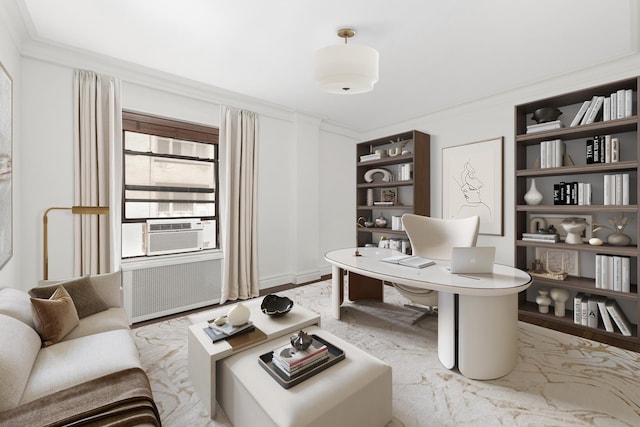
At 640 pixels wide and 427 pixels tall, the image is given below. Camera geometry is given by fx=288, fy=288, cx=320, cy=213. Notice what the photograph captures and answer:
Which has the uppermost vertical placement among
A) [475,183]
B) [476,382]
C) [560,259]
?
[475,183]

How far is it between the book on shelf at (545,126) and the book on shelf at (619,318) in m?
1.74

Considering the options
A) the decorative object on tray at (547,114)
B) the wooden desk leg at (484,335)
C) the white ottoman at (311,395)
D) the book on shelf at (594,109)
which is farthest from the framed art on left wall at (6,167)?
the book on shelf at (594,109)

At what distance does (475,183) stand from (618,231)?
1433 mm

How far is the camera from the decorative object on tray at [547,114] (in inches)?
117

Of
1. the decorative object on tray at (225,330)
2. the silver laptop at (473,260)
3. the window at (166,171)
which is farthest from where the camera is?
the window at (166,171)

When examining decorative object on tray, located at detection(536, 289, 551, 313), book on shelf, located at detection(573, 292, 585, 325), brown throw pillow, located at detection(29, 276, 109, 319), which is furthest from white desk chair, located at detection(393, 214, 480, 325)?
brown throw pillow, located at detection(29, 276, 109, 319)

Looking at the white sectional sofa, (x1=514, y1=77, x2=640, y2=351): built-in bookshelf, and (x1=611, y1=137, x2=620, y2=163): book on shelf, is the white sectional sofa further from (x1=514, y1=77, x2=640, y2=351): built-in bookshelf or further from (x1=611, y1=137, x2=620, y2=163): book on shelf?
(x1=611, y1=137, x2=620, y2=163): book on shelf

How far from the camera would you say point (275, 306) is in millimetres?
2213

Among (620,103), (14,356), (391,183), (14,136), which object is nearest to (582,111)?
(620,103)

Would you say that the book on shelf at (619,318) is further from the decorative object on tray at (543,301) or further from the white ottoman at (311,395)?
the white ottoman at (311,395)

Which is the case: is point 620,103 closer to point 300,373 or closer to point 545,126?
point 545,126

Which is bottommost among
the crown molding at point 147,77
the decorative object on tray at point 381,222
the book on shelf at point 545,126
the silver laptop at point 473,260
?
the silver laptop at point 473,260

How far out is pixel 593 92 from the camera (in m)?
2.68

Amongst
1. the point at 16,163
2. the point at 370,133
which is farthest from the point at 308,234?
the point at 16,163
